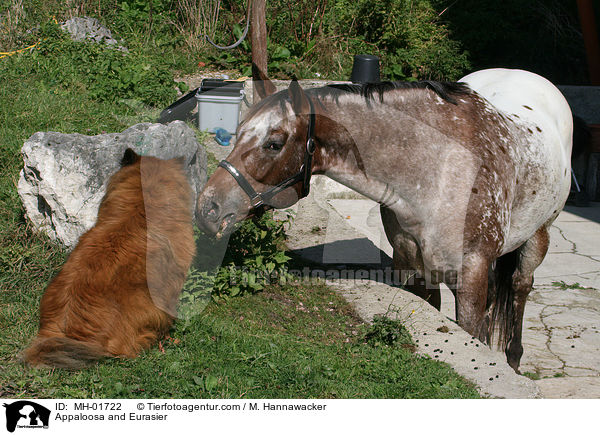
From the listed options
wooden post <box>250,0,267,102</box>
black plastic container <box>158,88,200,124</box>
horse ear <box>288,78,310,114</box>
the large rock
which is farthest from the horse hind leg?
black plastic container <box>158,88,200,124</box>

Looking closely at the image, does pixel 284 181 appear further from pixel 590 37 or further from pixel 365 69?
pixel 590 37

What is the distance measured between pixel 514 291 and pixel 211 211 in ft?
9.16

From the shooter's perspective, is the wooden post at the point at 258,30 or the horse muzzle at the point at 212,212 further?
the wooden post at the point at 258,30

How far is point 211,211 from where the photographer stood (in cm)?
326

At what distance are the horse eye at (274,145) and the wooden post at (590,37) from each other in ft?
32.9

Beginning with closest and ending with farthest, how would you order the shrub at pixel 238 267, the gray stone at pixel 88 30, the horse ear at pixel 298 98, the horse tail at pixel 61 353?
the horse tail at pixel 61 353 < the horse ear at pixel 298 98 < the shrub at pixel 238 267 < the gray stone at pixel 88 30

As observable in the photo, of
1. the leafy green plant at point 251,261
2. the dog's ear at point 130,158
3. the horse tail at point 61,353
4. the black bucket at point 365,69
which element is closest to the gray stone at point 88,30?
the black bucket at point 365,69

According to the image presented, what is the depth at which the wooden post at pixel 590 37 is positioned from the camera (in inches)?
430

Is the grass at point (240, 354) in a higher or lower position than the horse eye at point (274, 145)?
lower

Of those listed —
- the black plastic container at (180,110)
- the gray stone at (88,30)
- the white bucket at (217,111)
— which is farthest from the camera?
the gray stone at (88,30)

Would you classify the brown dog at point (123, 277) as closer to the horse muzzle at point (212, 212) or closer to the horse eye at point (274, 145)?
the horse muzzle at point (212, 212)

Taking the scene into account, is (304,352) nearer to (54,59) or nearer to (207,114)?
(207,114)

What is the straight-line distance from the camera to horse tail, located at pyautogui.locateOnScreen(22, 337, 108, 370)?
3035 mm
